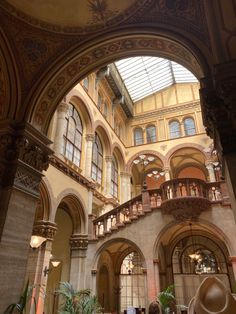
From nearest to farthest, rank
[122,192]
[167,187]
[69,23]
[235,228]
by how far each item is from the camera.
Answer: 1. [69,23]
2. [235,228]
3. [167,187]
4. [122,192]

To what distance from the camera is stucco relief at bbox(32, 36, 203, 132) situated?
5.18m

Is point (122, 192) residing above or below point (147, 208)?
above

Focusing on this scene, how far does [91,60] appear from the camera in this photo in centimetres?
583

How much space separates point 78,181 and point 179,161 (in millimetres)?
11283

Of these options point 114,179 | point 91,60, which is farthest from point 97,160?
point 91,60

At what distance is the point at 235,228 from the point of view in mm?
9648

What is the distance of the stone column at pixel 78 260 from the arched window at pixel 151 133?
10.3m

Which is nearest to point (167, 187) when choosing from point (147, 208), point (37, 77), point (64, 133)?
point (147, 208)

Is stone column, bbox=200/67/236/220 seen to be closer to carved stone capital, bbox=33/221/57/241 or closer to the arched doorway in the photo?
carved stone capital, bbox=33/221/57/241

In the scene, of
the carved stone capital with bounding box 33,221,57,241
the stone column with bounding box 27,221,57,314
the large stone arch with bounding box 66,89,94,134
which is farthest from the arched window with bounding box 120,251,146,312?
the large stone arch with bounding box 66,89,94,134

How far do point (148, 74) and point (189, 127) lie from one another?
4726mm

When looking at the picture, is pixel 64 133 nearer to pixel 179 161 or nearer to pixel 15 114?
pixel 15 114

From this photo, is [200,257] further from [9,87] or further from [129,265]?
[9,87]

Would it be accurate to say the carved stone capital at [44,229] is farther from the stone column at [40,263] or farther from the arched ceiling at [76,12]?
the arched ceiling at [76,12]
